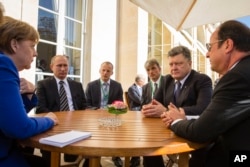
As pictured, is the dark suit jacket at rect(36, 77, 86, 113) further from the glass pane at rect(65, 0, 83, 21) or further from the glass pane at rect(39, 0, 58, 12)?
the glass pane at rect(65, 0, 83, 21)

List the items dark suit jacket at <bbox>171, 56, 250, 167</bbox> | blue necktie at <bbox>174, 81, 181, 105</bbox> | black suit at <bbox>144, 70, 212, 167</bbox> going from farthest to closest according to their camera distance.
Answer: blue necktie at <bbox>174, 81, 181, 105</bbox>
black suit at <bbox>144, 70, 212, 167</bbox>
dark suit jacket at <bbox>171, 56, 250, 167</bbox>

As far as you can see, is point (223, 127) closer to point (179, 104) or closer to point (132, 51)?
point (179, 104)

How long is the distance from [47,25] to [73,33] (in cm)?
88

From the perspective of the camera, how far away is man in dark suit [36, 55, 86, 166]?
3043mm

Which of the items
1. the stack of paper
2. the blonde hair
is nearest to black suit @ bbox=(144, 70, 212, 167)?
the stack of paper

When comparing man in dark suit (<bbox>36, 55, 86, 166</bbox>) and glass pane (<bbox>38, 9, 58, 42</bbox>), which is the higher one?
glass pane (<bbox>38, 9, 58, 42</bbox>)

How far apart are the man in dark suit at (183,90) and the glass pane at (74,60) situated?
3.55m

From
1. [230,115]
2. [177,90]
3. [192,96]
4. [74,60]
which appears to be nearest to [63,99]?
[177,90]

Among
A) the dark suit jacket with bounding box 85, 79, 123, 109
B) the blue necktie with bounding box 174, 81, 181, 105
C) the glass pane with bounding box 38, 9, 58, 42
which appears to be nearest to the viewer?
the blue necktie with bounding box 174, 81, 181, 105

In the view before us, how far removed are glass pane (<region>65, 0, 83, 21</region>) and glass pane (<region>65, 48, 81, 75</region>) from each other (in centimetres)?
87

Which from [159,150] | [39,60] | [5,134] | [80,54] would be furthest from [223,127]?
[80,54]

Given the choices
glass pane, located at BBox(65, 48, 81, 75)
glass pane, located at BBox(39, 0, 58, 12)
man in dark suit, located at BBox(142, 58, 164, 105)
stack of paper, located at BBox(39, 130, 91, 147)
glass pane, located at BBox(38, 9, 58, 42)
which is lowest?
stack of paper, located at BBox(39, 130, 91, 147)

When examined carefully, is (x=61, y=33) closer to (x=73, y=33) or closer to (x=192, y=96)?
(x=73, y=33)

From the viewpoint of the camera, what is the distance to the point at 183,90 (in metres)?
2.34
